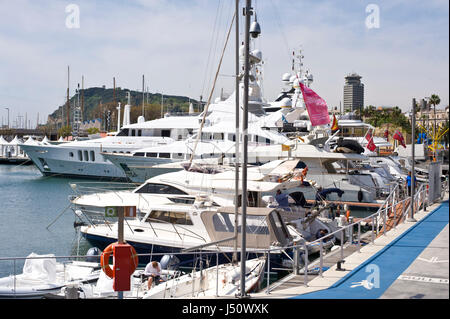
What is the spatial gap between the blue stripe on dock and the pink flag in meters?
8.00

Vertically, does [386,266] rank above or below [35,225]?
above

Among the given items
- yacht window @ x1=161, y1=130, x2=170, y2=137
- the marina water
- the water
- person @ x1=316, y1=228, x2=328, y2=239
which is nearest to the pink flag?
person @ x1=316, y1=228, x2=328, y2=239

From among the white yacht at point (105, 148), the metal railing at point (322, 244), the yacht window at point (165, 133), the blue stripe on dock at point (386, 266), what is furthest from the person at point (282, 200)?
the yacht window at point (165, 133)

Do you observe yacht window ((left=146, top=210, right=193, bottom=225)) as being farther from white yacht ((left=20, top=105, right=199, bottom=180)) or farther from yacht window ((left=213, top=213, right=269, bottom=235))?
white yacht ((left=20, top=105, right=199, bottom=180))

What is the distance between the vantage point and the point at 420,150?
53594 millimetres

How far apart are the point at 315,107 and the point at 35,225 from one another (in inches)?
633

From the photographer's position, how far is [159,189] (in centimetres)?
2406

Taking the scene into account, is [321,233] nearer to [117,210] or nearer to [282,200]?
[282,200]

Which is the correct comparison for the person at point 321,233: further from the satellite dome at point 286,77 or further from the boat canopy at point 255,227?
the satellite dome at point 286,77

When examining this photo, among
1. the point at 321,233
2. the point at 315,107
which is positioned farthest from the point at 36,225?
the point at 315,107

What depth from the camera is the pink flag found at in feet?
78.4

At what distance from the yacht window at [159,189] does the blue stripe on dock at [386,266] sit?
36.0 ft

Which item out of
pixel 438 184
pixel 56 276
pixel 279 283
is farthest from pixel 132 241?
pixel 438 184
